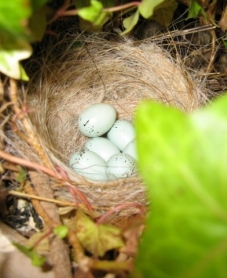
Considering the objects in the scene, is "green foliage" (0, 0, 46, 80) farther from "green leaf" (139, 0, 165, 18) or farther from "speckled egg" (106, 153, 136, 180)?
"speckled egg" (106, 153, 136, 180)

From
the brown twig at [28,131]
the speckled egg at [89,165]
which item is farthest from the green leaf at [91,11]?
the speckled egg at [89,165]

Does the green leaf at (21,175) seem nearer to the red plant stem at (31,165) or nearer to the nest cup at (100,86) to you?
the red plant stem at (31,165)

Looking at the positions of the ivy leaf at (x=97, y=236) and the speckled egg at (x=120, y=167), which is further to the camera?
the speckled egg at (x=120, y=167)

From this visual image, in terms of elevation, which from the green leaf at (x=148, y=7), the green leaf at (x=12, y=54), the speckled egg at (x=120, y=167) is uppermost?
the green leaf at (x=12, y=54)

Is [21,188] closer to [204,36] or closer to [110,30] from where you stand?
[110,30]

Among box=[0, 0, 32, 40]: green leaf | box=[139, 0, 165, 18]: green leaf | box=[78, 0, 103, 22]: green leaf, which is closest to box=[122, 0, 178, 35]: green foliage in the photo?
box=[139, 0, 165, 18]: green leaf

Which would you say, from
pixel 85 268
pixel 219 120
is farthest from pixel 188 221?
pixel 85 268
